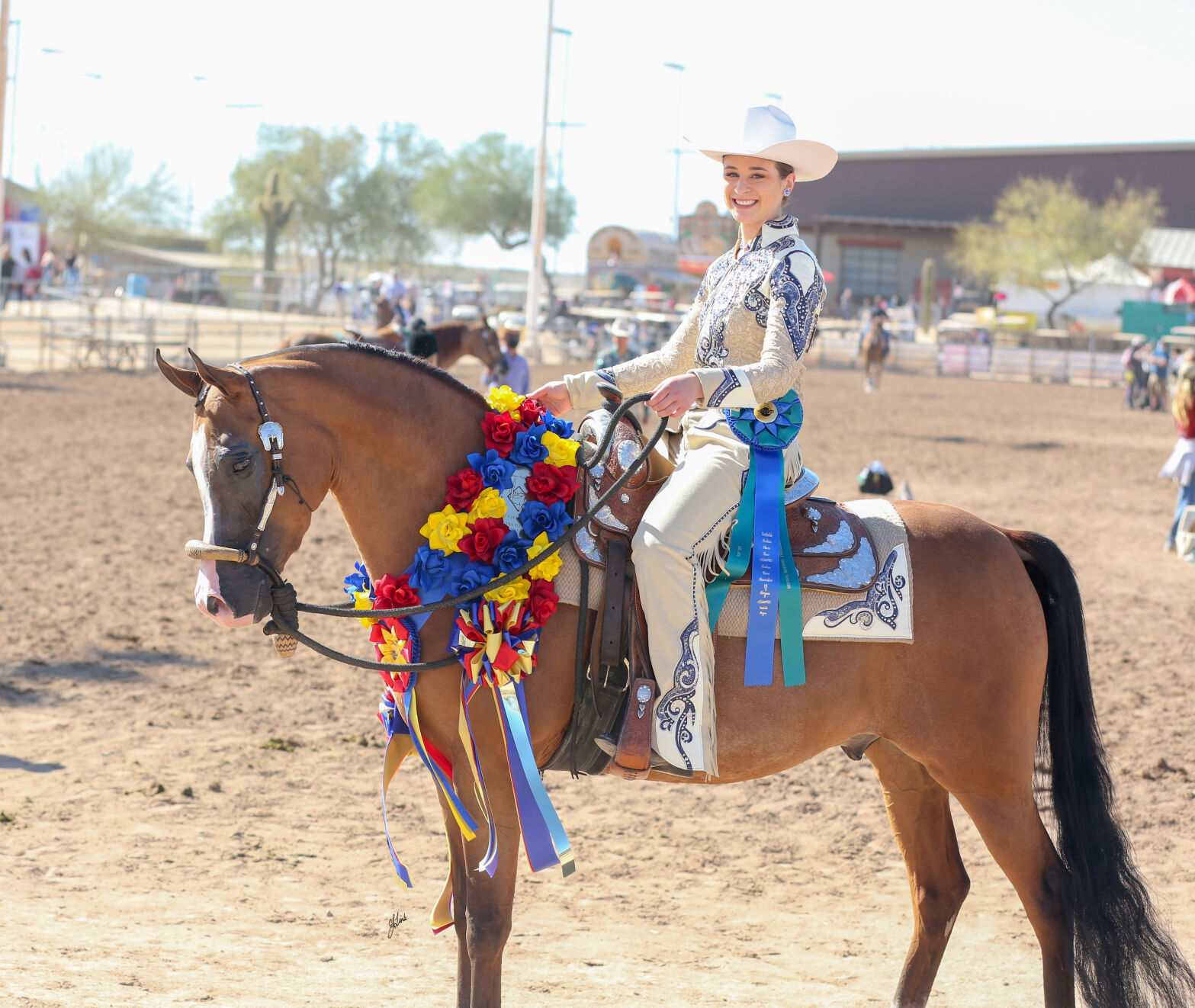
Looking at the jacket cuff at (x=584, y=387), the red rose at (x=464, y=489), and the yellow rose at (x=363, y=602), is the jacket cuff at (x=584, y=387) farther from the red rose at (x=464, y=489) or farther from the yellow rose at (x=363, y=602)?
the yellow rose at (x=363, y=602)

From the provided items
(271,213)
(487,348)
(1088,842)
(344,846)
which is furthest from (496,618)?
(271,213)

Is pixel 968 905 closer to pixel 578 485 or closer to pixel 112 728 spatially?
pixel 578 485

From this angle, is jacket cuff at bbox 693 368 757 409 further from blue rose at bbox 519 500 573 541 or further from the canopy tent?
the canopy tent

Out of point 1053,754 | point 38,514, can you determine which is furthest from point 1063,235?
point 1053,754

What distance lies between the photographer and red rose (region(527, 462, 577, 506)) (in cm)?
346

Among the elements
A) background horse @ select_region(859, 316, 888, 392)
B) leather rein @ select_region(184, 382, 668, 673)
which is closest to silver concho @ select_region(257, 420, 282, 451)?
leather rein @ select_region(184, 382, 668, 673)

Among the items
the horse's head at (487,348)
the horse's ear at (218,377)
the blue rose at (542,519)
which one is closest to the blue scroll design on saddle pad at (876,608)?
the blue rose at (542,519)

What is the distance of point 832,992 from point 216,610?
2493mm

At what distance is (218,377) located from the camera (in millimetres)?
3029

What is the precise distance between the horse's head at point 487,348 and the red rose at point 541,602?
40.5 feet

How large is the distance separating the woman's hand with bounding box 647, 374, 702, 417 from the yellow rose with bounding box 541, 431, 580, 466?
0.36 meters

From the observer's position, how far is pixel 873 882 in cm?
512

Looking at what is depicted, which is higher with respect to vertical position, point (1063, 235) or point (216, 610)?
point (1063, 235)

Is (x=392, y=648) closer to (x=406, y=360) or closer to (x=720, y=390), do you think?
(x=406, y=360)
